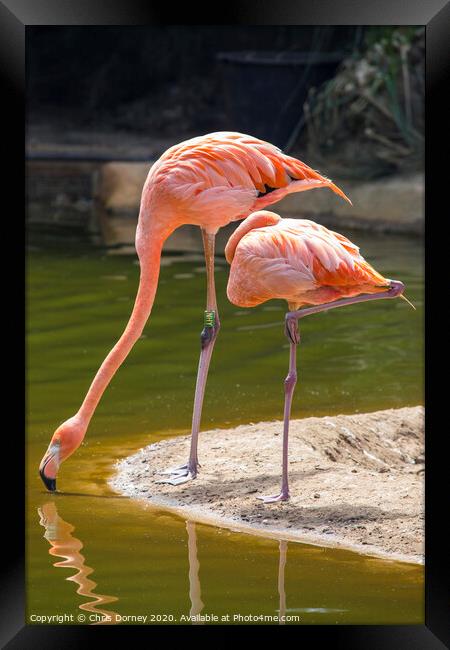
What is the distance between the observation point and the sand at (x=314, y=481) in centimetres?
392

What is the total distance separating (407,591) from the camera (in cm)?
341

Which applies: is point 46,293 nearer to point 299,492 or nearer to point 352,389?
point 352,389

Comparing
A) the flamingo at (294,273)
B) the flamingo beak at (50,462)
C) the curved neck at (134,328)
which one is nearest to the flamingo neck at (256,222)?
the flamingo at (294,273)

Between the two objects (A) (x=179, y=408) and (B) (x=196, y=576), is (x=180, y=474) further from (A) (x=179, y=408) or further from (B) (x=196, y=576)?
(A) (x=179, y=408)

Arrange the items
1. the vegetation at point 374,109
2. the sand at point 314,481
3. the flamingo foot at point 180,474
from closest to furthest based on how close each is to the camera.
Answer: the sand at point 314,481 < the flamingo foot at point 180,474 < the vegetation at point 374,109

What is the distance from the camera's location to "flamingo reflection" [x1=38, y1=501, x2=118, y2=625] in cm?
333

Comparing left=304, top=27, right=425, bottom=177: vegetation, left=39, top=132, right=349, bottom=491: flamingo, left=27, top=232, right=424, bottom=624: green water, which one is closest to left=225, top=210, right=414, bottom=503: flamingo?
left=39, top=132, right=349, bottom=491: flamingo

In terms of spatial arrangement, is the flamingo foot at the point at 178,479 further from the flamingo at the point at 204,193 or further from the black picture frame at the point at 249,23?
the black picture frame at the point at 249,23

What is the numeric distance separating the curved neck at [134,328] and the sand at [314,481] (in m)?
0.43

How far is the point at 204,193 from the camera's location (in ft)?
14.5

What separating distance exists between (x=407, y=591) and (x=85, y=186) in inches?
414

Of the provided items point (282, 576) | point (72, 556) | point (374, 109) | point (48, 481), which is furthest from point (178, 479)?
point (374, 109)

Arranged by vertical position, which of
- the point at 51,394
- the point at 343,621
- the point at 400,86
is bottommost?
the point at 343,621

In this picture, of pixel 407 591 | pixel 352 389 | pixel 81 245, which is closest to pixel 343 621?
pixel 407 591
